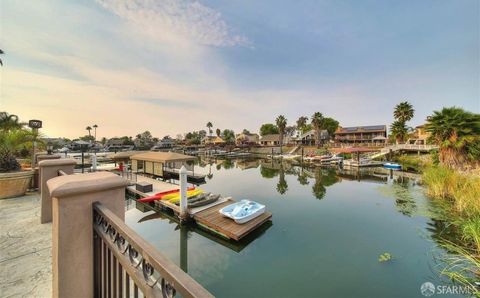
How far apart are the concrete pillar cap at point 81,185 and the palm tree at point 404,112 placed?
167 ft

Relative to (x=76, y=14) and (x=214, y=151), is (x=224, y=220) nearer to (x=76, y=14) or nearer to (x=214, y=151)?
(x=76, y=14)

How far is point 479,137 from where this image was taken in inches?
628

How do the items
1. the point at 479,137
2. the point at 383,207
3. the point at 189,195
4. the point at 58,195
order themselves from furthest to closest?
the point at 479,137, the point at 383,207, the point at 189,195, the point at 58,195

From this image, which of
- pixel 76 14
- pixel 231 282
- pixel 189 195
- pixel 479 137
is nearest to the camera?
pixel 231 282

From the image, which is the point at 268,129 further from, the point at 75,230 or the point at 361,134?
the point at 75,230

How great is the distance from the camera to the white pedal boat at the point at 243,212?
970cm

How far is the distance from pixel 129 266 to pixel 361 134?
71.3 meters

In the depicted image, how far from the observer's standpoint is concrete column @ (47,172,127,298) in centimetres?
177

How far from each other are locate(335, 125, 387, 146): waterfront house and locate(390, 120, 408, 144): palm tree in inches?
594

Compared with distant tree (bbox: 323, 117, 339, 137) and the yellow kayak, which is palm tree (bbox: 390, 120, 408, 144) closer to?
distant tree (bbox: 323, 117, 339, 137)

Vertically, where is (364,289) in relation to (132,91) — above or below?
below

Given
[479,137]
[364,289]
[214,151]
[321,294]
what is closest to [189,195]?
[321,294]

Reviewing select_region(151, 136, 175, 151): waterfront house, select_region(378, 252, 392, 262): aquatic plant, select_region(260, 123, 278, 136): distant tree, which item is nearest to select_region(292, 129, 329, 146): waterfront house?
select_region(260, 123, 278, 136): distant tree

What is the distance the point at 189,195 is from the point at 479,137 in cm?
2440
